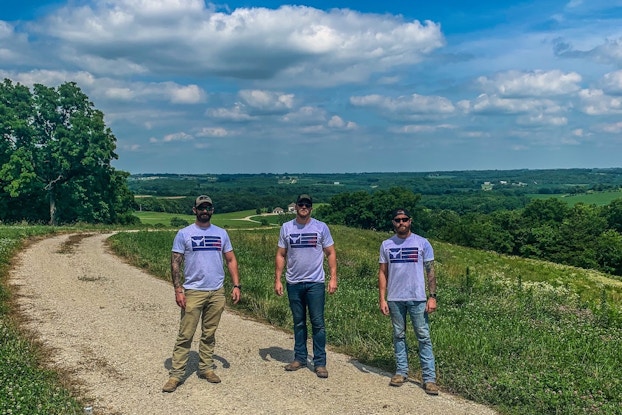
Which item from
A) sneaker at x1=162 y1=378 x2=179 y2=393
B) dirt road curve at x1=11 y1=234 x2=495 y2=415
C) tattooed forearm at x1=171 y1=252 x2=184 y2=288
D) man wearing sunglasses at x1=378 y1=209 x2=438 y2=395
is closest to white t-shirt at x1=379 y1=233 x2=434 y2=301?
man wearing sunglasses at x1=378 y1=209 x2=438 y2=395

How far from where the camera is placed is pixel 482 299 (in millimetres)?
12781

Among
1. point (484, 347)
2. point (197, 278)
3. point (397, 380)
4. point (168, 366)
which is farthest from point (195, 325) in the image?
point (484, 347)

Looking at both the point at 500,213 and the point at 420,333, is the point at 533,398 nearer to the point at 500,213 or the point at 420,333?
the point at 420,333

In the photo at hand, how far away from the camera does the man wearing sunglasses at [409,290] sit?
6656 mm

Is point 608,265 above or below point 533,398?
below

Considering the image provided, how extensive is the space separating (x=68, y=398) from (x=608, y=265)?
73.0 metres

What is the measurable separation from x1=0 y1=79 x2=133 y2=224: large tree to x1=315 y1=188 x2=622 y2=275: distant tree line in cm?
5544

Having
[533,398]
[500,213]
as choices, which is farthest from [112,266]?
[500,213]

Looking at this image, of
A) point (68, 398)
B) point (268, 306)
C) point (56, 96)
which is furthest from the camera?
point (56, 96)

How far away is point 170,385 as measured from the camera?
6.48m

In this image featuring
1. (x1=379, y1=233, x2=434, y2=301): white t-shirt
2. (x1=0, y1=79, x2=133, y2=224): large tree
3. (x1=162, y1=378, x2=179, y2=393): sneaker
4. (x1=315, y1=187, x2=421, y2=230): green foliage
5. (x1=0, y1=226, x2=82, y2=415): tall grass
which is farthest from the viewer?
(x1=315, y1=187, x2=421, y2=230): green foliage

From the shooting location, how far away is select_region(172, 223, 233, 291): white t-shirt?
672cm

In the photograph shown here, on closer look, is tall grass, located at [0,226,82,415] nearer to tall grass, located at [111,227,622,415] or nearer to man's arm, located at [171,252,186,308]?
man's arm, located at [171,252,186,308]

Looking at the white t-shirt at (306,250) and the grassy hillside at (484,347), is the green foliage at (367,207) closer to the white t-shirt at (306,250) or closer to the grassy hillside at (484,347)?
the grassy hillside at (484,347)
